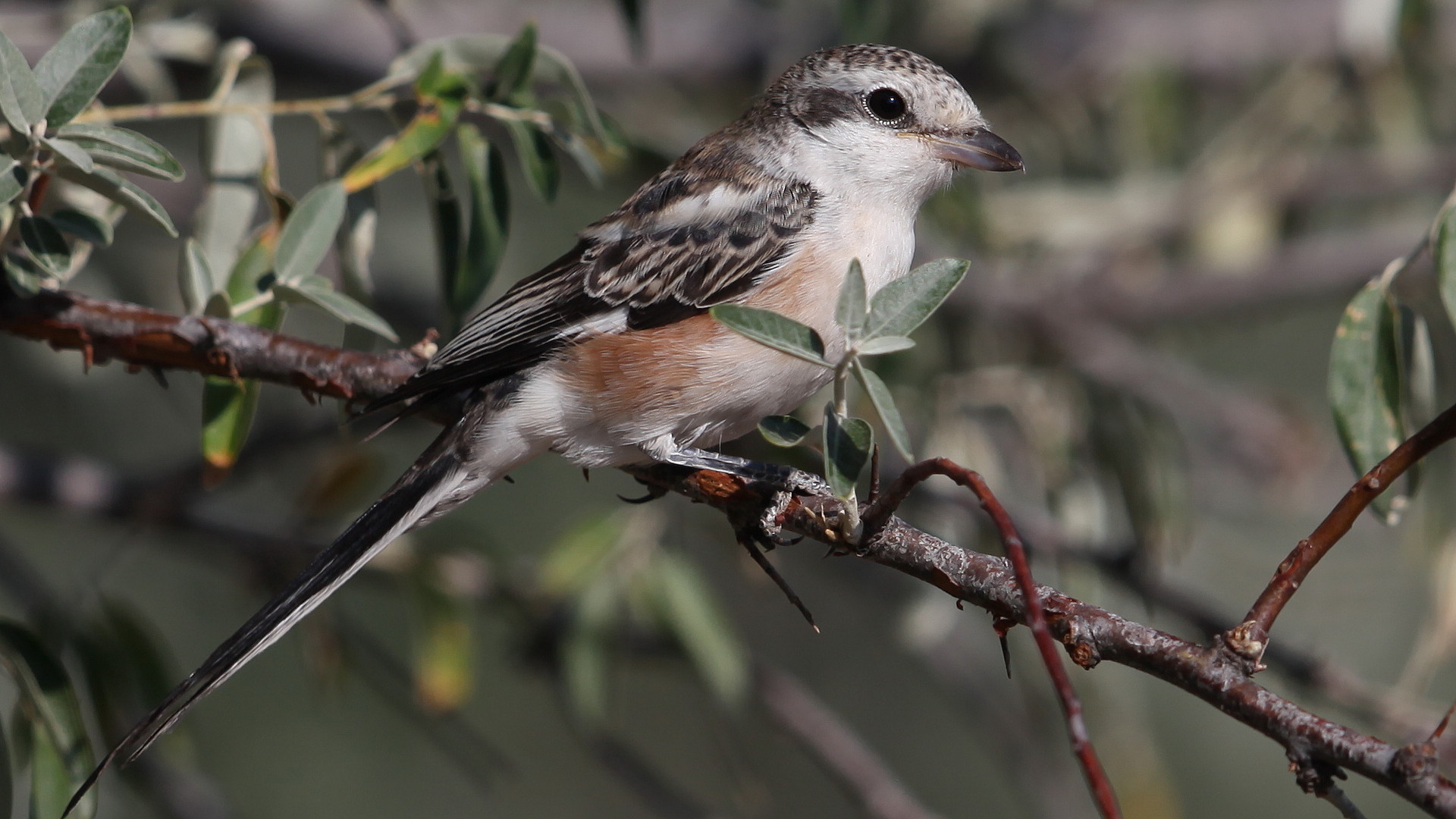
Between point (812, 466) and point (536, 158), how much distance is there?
36.6 inches

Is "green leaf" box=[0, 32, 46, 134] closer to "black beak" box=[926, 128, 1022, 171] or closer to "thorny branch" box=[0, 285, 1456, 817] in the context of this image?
"thorny branch" box=[0, 285, 1456, 817]

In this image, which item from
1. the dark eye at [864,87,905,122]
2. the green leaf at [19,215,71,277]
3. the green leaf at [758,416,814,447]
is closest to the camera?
the green leaf at [758,416,814,447]

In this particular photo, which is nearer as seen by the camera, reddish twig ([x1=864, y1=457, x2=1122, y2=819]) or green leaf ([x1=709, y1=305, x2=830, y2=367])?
reddish twig ([x1=864, y1=457, x2=1122, y2=819])

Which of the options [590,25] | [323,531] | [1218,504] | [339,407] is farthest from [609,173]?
[1218,504]

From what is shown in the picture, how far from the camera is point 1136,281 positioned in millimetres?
4645

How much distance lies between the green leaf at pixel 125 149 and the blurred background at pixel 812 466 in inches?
29.3

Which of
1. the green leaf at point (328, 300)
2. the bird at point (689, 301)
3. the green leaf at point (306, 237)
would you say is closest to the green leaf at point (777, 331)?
the bird at point (689, 301)

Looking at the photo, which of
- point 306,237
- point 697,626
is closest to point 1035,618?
point 306,237

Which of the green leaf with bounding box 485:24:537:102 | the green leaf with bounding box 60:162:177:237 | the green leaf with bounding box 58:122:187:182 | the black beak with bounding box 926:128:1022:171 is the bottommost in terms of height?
the green leaf with bounding box 60:162:177:237

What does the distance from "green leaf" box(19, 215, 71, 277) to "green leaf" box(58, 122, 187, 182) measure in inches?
6.4

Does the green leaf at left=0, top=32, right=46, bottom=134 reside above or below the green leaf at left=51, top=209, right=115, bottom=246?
above

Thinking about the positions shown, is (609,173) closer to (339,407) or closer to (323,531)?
(323,531)

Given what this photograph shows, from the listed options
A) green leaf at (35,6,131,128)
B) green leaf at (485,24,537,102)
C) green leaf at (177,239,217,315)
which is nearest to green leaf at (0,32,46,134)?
green leaf at (35,6,131,128)

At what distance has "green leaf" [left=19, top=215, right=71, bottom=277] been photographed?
1.93 meters
